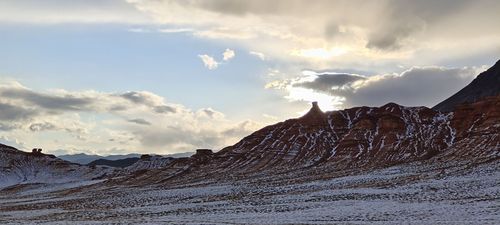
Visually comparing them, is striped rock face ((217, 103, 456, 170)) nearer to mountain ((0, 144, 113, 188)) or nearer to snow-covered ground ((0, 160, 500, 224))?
snow-covered ground ((0, 160, 500, 224))

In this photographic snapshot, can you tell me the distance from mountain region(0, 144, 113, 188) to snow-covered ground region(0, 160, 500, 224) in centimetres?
11438

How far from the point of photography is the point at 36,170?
185125 millimetres

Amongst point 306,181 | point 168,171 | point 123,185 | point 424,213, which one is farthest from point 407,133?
point 424,213

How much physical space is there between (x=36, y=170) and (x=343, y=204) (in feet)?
521

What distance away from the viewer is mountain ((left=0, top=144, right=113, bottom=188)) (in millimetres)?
173625

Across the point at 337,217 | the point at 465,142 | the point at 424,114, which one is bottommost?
the point at 337,217

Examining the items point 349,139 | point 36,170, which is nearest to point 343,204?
point 349,139

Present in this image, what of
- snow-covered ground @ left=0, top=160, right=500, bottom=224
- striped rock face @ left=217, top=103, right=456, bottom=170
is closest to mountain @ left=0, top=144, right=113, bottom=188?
striped rock face @ left=217, top=103, right=456, bottom=170

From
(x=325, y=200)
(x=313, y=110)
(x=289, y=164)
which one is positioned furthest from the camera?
(x=313, y=110)

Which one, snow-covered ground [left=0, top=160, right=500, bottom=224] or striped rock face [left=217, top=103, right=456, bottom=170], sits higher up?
striped rock face [left=217, top=103, right=456, bottom=170]

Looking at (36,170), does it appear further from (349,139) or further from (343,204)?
(343,204)

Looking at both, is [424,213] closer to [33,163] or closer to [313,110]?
[313,110]

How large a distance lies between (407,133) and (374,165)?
2311 cm

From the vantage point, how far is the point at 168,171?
4921 inches
